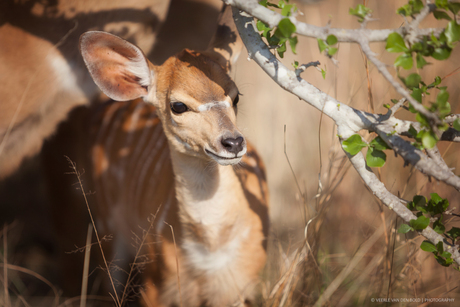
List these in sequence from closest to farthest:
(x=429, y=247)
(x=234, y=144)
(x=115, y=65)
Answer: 1. (x=429, y=247)
2. (x=234, y=144)
3. (x=115, y=65)

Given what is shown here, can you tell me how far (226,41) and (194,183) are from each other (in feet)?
2.93

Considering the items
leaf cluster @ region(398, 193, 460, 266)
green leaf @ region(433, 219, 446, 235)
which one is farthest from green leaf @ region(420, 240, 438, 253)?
green leaf @ region(433, 219, 446, 235)

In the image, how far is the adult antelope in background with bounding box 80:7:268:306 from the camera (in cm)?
186

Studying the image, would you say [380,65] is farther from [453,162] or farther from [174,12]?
[174,12]

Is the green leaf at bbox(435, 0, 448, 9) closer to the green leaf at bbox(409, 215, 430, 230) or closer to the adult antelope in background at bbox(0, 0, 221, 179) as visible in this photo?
the green leaf at bbox(409, 215, 430, 230)

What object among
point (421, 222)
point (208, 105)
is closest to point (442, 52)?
point (421, 222)

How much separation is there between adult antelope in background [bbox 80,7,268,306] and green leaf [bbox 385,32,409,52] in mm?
732

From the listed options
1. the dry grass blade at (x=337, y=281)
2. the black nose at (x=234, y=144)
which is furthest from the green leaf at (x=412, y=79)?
the dry grass blade at (x=337, y=281)

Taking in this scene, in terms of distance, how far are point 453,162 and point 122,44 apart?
2266mm

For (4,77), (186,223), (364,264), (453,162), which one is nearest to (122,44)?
(186,223)

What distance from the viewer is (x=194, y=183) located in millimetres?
2043

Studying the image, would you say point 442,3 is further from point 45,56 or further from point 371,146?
point 45,56

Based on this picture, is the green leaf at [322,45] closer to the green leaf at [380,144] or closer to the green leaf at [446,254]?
the green leaf at [380,144]

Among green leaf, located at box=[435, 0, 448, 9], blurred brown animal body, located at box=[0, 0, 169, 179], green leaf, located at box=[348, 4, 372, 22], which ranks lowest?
blurred brown animal body, located at box=[0, 0, 169, 179]
